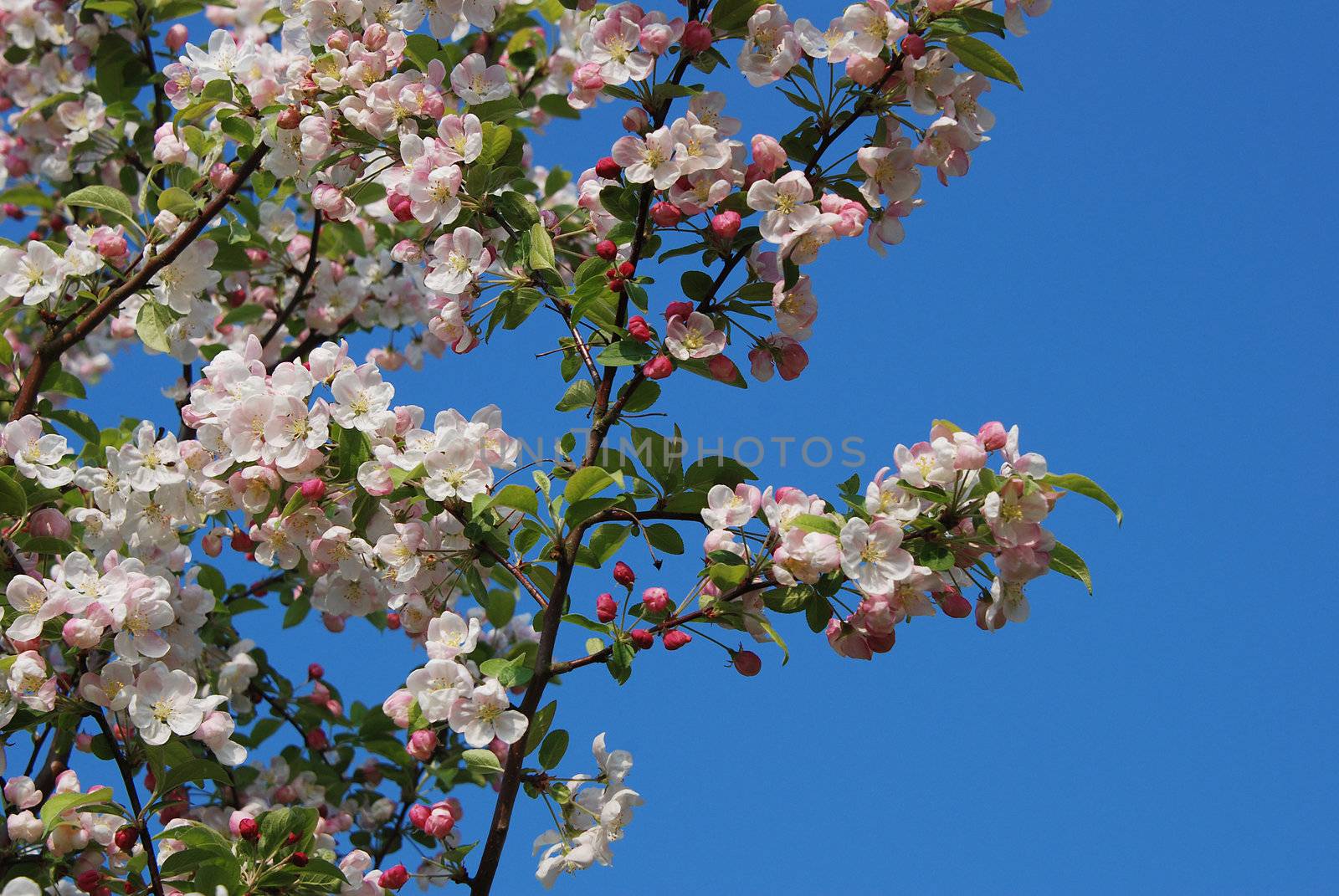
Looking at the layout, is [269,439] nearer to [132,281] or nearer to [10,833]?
[132,281]

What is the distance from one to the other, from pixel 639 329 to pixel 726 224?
24 centimetres

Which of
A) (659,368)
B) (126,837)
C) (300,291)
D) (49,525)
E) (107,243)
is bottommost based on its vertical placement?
(126,837)

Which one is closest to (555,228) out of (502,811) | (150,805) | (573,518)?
(573,518)

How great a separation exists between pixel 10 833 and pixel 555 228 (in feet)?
5.26

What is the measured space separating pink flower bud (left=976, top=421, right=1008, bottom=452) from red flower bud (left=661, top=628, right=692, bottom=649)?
0.60 metres

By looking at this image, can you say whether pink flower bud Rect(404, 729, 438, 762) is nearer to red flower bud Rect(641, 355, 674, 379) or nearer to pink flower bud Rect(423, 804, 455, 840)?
pink flower bud Rect(423, 804, 455, 840)

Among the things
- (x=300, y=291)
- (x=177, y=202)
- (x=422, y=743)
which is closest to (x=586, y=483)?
(x=422, y=743)

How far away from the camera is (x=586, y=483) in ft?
7.32

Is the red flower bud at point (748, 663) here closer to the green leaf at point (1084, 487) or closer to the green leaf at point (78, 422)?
the green leaf at point (1084, 487)

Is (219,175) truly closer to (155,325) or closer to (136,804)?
(155,325)

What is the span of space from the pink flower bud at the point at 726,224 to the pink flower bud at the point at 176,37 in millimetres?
2318

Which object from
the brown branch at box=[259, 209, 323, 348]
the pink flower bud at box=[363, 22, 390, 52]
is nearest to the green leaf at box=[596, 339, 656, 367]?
the pink flower bud at box=[363, 22, 390, 52]

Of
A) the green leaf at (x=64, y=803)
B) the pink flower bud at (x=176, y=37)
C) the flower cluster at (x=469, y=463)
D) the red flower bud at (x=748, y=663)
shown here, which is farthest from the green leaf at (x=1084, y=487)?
the pink flower bud at (x=176, y=37)

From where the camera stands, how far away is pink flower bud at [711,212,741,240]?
232cm
